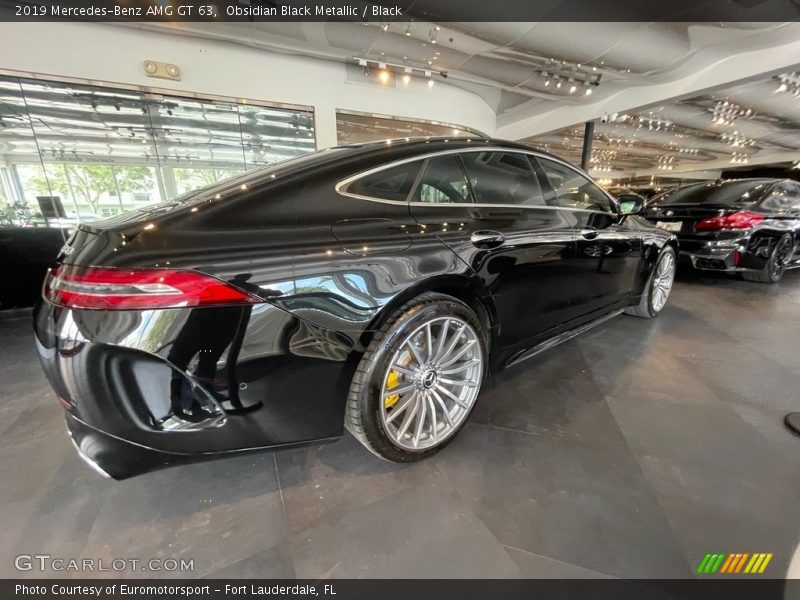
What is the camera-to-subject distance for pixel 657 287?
318 centimetres

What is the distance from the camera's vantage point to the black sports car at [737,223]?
3934 millimetres

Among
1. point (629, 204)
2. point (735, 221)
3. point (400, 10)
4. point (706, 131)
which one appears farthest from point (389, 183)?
point (706, 131)

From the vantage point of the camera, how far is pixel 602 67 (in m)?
5.48

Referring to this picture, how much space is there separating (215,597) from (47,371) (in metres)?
0.86

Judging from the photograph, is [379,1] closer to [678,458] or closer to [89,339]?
[89,339]

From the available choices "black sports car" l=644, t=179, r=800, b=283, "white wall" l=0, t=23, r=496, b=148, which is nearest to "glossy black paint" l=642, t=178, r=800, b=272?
"black sports car" l=644, t=179, r=800, b=283

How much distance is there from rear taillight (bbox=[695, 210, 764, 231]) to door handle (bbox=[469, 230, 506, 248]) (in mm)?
3891

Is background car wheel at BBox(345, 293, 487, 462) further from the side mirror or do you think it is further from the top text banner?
the top text banner

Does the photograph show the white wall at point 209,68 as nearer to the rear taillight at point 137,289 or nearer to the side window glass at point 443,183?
the side window glass at point 443,183

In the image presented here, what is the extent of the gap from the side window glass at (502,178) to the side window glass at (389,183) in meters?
0.35

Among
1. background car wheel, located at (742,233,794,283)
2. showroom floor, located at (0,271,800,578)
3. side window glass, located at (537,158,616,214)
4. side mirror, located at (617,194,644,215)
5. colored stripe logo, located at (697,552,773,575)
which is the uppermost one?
side window glass, located at (537,158,616,214)

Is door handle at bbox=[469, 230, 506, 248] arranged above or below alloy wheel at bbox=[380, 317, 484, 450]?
above

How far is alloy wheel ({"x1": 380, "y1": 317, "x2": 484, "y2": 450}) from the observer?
56.0 inches

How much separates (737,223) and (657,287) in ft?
5.71
